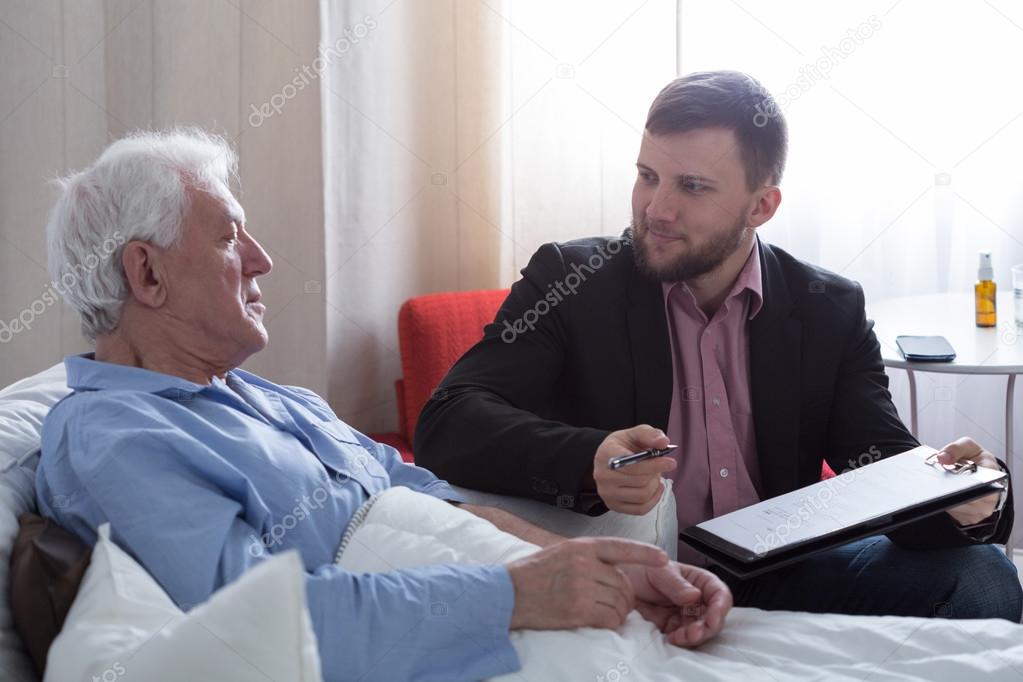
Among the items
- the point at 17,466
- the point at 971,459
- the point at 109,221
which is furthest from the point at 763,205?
the point at 17,466

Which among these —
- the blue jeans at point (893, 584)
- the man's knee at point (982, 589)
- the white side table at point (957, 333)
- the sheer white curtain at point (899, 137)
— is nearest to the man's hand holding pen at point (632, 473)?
the blue jeans at point (893, 584)

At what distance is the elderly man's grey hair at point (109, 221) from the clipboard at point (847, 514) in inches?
29.6

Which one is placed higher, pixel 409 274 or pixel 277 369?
pixel 409 274

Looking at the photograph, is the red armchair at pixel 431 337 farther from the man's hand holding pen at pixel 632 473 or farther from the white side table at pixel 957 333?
the man's hand holding pen at pixel 632 473

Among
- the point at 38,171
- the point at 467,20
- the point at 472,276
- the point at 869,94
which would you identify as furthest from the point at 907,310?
the point at 38,171

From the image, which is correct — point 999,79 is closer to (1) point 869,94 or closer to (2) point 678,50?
(1) point 869,94

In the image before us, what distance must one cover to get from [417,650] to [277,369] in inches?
62.2

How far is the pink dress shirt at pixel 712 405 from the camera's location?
5.31ft

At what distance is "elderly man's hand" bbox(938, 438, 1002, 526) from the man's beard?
1.48 feet

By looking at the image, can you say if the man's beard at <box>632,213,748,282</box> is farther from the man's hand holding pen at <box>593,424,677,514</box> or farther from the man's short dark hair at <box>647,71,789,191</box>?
the man's hand holding pen at <box>593,424,677,514</box>

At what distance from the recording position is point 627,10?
8.44 feet

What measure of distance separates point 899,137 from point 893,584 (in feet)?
4.73

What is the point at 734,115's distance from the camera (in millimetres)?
1675

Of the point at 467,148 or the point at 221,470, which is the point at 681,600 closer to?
the point at 221,470
